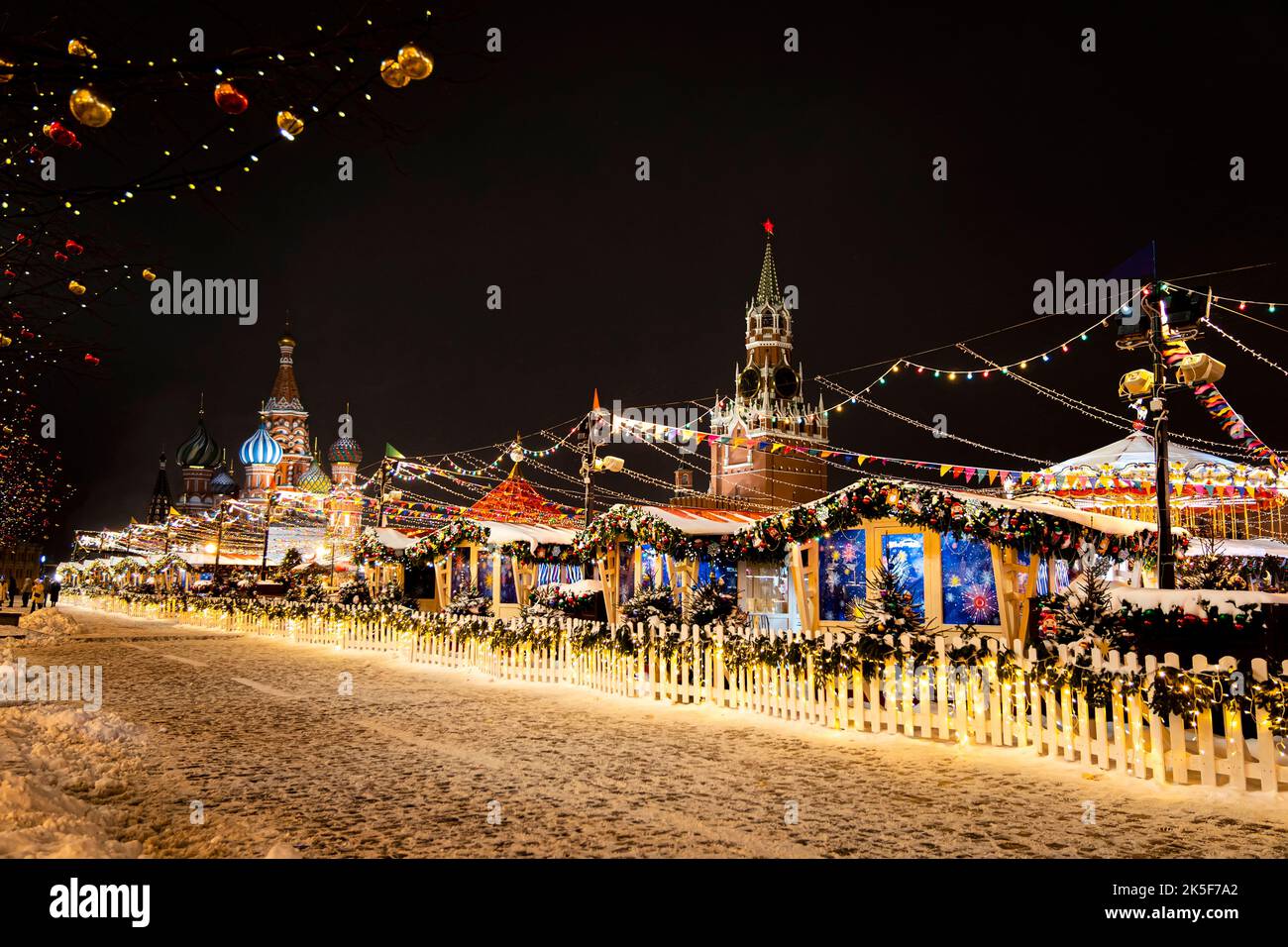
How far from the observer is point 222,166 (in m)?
3.97

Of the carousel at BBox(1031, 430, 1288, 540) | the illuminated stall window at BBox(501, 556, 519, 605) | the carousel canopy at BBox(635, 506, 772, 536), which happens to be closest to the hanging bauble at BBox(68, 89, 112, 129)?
the carousel canopy at BBox(635, 506, 772, 536)

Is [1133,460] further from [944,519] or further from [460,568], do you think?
[460,568]

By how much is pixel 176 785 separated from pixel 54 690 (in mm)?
7051

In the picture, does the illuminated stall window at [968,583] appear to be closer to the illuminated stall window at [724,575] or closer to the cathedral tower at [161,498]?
the illuminated stall window at [724,575]

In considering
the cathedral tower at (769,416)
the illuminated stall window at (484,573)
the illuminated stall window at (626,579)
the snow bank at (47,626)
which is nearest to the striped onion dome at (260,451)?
the cathedral tower at (769,416)

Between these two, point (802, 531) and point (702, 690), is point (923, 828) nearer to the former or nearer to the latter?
point (702, 690)

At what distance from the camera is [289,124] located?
13.6ft

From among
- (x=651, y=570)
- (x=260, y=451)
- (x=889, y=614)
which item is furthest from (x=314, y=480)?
(x=889, y=614)

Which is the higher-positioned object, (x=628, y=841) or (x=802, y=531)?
(x=802, y=531)

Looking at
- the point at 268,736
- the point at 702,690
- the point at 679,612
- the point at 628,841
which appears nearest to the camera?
the point at 628,841
